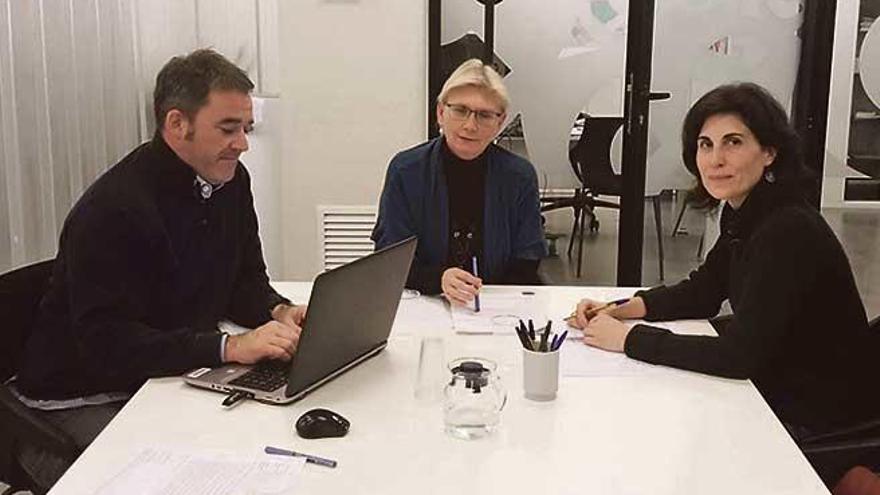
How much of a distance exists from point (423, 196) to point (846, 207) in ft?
19.0

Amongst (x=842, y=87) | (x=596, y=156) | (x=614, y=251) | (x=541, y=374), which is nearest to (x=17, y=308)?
(x=541, y=374)

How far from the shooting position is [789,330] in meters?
2.02

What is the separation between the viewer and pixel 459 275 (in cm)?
238

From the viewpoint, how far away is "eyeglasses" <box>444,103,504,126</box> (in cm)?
272

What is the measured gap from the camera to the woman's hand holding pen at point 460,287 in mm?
2355

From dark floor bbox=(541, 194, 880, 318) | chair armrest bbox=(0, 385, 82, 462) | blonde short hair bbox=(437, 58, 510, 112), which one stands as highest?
blonde short hair bbox=(437, 58, 510, 112)

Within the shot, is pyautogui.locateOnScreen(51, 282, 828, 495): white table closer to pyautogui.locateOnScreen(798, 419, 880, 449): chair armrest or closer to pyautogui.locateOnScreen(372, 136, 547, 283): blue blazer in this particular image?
pyautogui.locateOnScreen(798, 419, 880, 449): chair armrest

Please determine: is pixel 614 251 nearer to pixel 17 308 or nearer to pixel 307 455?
pixel 17 308

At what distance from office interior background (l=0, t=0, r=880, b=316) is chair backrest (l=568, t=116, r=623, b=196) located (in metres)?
0.03

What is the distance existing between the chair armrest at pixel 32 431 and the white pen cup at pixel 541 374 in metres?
0.86

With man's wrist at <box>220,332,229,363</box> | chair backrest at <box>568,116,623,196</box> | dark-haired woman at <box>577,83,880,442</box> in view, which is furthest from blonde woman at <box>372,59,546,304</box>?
A: chair backrest at <box>568,116,623,196</box>

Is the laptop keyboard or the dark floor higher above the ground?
the laptop keyboard

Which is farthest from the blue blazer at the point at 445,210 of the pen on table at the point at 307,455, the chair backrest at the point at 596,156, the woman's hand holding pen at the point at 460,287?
the chair backrest at the point at 596,156

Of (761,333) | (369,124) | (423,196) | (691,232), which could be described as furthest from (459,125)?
(691,232)
